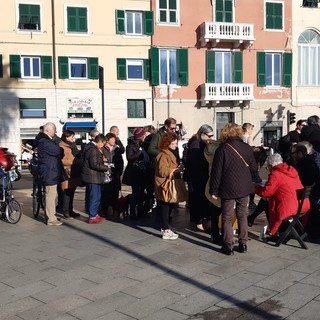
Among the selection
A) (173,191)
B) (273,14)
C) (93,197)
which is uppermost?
(273,14)

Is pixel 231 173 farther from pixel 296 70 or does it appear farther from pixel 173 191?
pixel 296 70

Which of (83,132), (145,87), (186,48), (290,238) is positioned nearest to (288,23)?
(186,48)

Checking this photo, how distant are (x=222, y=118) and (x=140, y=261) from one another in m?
25.2

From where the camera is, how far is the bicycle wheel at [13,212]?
9070 millimetres

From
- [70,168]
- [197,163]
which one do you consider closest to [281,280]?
[197,163]

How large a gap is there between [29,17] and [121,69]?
235 inches

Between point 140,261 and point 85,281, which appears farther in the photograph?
point 140,261

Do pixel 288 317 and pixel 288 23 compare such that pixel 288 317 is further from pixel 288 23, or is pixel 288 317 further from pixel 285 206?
pixel 288 23

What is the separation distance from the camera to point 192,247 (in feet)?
22.4

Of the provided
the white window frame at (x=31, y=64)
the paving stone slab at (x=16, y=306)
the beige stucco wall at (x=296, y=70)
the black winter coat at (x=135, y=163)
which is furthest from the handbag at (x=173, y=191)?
the beige stucco wall at (x=296, y=70)

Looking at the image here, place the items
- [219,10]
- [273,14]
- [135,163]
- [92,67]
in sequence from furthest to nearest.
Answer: [273,14] → [219,10] → [92,67] → [135,163]

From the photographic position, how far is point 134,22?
28844 millimetres

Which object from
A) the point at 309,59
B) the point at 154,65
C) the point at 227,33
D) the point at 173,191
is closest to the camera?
the point at 173,191

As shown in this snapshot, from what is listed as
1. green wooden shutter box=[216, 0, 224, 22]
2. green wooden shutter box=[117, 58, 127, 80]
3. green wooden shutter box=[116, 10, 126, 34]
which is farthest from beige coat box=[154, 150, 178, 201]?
green wooden shutter box=[216, 0, 224, 22]
